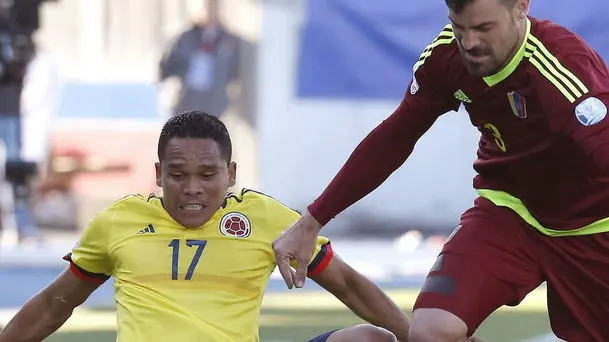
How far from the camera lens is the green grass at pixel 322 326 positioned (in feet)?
25.1

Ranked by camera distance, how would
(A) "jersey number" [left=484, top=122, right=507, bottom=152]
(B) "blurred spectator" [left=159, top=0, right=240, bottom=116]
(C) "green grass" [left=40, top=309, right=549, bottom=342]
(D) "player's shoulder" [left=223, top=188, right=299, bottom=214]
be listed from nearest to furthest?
1. (A) "jersey number" [left=484, top=122, right=507, bottom=152]
2. (D) "player's shoulder" [left=223, top=188, right=299, bottom=214]
3. (C) "green grass" [left=40, top=309, right=549, bottom=342]
4. (B) "blurred spectator" [left=159, top=0, right=240, bottom=116]

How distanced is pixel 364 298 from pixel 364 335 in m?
0.38

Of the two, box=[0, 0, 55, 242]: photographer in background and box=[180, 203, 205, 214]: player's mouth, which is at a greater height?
box=[180, 203, 205, 214]: player's mouth

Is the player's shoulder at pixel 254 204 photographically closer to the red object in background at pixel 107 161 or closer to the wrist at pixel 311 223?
the wrist at pixel 311 223

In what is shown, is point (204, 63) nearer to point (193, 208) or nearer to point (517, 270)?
point (193, 208)

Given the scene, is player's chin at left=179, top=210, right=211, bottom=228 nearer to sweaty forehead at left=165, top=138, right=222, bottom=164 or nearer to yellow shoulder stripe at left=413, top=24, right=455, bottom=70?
sweaty forehead at left=165, top=138, right=222, bottom=164

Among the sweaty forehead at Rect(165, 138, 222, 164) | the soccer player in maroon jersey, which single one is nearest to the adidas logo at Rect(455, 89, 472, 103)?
the soccer player in maroon jersey

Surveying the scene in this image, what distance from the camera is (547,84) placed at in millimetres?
4520

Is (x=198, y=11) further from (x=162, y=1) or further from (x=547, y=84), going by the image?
(x=547, y=84)

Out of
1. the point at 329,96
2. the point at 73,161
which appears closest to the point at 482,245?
the point at 329,96

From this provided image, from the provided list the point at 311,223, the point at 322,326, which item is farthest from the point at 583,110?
the point at 322,326

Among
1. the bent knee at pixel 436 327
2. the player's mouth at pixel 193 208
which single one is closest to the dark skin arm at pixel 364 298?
the bent knee at pixel 436 327

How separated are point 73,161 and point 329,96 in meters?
2.97

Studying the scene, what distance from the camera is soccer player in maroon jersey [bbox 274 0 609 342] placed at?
453cm
